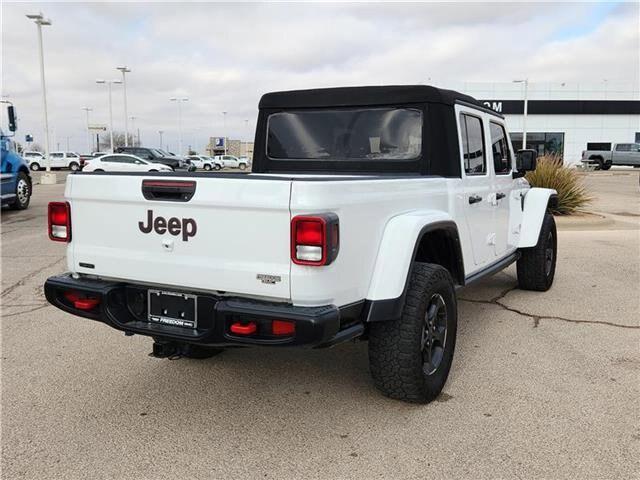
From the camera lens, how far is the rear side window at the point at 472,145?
4.50m

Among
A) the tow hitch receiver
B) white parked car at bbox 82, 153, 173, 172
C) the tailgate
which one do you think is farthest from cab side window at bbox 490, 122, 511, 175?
white parked car at bbox 82, 153, 173, 172

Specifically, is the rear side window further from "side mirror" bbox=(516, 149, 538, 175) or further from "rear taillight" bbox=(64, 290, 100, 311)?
"rear taillight" bbox=(64, 290, 100, 311)

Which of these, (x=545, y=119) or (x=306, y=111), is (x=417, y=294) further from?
(x=545, y=119)

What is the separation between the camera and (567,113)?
52594mm

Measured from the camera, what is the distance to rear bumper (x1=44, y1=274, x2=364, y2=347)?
109 inches

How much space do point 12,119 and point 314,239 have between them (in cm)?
1368

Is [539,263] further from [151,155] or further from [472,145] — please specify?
[151,155]

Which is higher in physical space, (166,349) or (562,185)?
(562,185)

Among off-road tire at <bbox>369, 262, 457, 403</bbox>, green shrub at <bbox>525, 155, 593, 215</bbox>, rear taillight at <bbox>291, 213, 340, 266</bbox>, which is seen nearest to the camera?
rear taillight at <bbox>291, 213, 340, 266</bbox>

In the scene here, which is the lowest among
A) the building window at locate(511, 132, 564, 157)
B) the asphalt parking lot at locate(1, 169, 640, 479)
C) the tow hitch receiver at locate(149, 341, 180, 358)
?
the asphalt parking lot at locate(1, 169, 640, 479)

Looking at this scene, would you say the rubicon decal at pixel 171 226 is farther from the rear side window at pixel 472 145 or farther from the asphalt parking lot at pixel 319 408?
the rear side window at pixel 472 145

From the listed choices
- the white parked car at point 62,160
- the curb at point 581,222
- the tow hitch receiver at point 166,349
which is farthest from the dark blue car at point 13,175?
the white parked car at point 62,160


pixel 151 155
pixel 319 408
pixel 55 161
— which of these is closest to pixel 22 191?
pixel 319 408

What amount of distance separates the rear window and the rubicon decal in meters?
1.83
